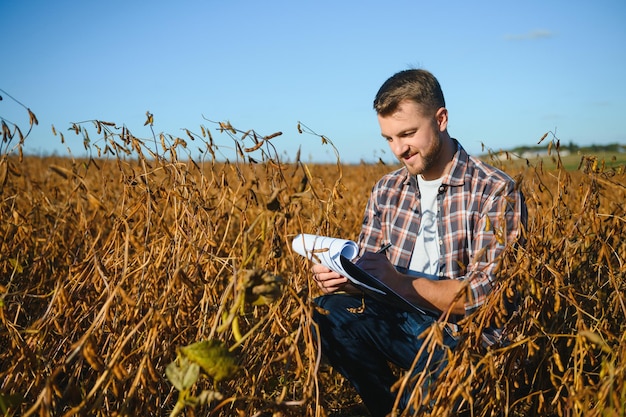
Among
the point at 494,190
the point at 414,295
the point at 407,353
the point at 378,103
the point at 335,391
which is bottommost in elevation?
the point at 335,391

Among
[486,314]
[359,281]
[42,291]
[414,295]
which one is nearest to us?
[486,314]

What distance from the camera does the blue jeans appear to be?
1854mm

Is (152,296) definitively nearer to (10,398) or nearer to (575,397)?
(10,398)

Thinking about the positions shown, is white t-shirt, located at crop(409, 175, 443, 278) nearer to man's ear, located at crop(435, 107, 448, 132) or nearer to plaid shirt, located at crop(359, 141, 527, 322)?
plaid shirt, located at crop(359, 141, 527, 322)

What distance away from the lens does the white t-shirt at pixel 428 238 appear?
81.1 inches

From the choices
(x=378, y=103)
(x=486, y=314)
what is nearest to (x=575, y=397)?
(x=486, y=314)

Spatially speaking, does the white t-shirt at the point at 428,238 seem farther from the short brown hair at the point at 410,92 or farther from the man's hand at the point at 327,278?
the man's hand at the point at 327,278

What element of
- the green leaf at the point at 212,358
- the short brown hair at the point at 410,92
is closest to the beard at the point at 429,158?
the short brown hair at the point at 410,92

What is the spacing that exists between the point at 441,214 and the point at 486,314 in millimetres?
694

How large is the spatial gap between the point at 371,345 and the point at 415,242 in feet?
1.54

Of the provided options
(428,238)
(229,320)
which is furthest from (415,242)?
(229,320)

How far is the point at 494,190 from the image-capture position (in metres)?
1.91

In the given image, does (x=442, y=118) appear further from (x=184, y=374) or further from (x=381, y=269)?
(x=184, y=374)

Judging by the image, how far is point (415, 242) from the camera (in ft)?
6.99
